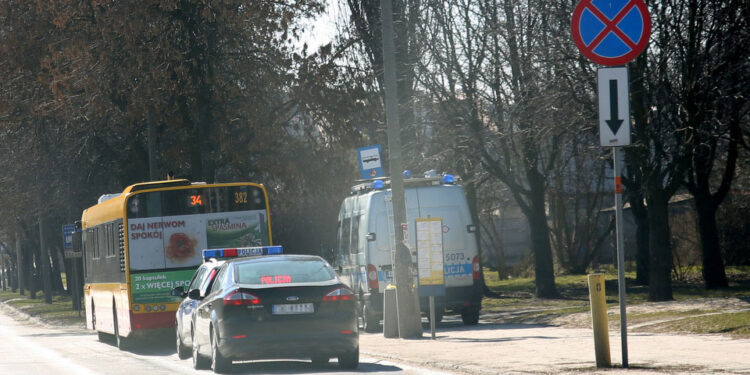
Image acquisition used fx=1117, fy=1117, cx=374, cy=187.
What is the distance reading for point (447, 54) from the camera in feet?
92.7

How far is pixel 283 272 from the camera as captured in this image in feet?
45.8

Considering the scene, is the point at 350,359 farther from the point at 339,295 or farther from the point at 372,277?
the point at 372,277

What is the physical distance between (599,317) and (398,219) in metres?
7.20

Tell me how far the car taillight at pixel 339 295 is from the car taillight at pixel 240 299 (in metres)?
0.87

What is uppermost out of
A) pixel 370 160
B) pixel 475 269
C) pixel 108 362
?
pixel 370 160

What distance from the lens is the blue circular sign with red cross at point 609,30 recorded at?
37.3 feet

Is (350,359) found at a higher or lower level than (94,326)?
higher

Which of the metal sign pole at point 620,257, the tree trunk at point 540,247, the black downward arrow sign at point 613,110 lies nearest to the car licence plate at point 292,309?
the metal sign pole at point 620,257

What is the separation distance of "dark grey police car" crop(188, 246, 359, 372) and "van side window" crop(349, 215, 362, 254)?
7204mm

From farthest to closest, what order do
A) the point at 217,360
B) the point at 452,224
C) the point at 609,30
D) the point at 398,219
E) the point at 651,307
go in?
the point at 651,307
the point at 452,224
the point at 398,219
the point at 217,360
the point at 609,30

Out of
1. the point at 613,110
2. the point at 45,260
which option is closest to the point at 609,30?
the point at 613,110

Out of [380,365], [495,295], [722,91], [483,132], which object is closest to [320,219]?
[495,295]

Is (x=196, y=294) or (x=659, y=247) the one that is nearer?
(x=196, y=294)

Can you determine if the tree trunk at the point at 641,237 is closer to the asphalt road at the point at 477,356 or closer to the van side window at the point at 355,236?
the van side window at the point at 355,236
